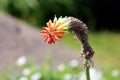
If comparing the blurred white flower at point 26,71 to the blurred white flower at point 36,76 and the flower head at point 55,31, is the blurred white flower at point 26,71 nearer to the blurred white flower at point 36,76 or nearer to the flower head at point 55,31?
the blurred white flower at point 36,76

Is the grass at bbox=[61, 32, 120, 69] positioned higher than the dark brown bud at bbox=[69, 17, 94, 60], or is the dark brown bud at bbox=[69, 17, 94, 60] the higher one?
the grass at bbox=[61, 32, 120, 69]

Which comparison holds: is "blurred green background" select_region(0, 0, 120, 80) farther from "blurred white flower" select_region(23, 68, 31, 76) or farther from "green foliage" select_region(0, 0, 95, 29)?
"blurred white flower" select_region(23, 68, 31, 76)

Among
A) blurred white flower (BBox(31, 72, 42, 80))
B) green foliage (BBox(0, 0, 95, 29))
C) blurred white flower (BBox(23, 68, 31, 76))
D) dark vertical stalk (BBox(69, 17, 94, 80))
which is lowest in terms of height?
dark vertical stalk (BBox(69, 17, 94, 80))

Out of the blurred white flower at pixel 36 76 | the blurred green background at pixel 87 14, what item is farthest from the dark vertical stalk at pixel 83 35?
the blurred green background at pixel 87 14

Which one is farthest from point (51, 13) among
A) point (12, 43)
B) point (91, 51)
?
point (91, 51)

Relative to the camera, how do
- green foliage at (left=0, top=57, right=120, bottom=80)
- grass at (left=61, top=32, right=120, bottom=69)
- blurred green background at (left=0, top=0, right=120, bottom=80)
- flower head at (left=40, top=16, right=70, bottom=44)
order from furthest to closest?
blurred green background at (left=0, top=0, right=120, bottom=80)
grass at (left=61, top=32, right=120, bottom=69)
green foliage at (left=0, top=57, right=120, bottom=80)
flower head at (left=40, top=16, right=70, bottom=44)

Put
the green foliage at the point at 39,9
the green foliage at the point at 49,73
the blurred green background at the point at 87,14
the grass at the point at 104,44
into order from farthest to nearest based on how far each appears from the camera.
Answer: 1. the green foliage at the point at 39,9
2. the blurred green background at the point at 87,14
3. the grass at the point at 104,44
4. the green foliage at the point at 49,73

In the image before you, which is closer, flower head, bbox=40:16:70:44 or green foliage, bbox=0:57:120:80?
flower head, bbox=40:16:70:44

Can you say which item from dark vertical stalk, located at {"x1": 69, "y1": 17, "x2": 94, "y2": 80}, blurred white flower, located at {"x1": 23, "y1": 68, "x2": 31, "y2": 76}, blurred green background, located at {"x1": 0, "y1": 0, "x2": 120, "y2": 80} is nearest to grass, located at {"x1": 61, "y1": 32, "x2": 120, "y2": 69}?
blurred green background, located at {"x1": 0, "y1": 0, "x2": 120, "y2": 80}
